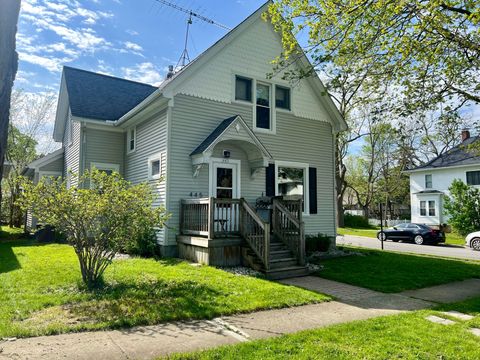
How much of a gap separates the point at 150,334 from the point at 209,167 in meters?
7.33

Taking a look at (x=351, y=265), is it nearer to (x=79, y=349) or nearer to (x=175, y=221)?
(x=175, y=221)

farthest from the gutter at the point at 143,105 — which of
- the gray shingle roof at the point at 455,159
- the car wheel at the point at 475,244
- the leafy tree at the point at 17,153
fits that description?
the gray shingle roof at the point at 455,159

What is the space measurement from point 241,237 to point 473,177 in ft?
90.2

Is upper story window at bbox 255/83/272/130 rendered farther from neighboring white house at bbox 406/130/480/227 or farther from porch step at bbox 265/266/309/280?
neighboring white house at bbox 406/130/480/227

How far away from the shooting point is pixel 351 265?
35.7ft

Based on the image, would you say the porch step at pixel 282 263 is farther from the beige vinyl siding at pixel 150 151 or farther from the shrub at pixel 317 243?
the beige vinyl siding at pixel 150 151

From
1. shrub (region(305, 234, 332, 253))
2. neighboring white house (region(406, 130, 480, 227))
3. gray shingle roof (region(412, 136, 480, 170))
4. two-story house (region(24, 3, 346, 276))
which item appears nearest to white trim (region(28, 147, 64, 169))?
two-story house (region(24, 3, 346, 276))

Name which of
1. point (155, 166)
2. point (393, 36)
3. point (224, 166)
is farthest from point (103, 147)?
point (393, 36)

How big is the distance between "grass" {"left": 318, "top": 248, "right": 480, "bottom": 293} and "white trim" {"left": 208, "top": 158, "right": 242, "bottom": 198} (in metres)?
3.74

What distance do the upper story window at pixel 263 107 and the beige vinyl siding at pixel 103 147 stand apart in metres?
5.96

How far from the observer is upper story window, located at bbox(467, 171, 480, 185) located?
28.6 m

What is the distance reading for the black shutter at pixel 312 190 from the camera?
13711 millimetres

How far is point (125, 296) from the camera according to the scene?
20.2ft

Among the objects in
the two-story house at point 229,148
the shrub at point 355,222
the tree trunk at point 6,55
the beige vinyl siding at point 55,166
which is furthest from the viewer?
the shrub at point 355,222
